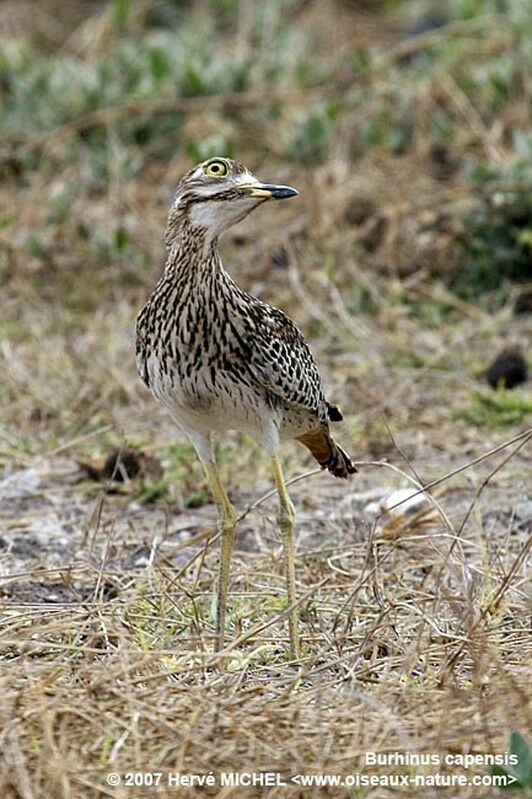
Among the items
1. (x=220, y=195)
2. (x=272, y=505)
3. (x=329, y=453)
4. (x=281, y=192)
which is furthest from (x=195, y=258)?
(x=272, y=505)

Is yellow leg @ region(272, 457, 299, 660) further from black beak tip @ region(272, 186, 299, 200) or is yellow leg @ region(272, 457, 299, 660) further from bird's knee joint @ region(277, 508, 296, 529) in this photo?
black beak tip @ region(272, 186, 299, 200)

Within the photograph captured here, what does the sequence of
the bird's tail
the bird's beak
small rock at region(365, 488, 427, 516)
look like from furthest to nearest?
small rock at region(365, 488, 427, 516), the bird's tail, the bird's beak

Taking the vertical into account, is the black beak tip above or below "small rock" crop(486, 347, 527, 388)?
below

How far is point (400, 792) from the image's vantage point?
332 centimetres

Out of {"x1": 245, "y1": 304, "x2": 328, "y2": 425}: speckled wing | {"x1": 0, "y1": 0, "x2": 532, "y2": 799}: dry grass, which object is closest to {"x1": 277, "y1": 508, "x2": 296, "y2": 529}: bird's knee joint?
{"x1": 0, "y1": 0, "x2": 532, "y2": 799}: dry grass

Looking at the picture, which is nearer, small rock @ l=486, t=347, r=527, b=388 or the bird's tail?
the bird's tail

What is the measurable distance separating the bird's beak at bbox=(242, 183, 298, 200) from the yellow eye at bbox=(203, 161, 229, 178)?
9 centimetres

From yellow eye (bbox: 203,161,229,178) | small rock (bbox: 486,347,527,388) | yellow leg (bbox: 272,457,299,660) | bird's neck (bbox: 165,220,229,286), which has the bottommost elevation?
yellow leg (bbox: 272,457,299,660)

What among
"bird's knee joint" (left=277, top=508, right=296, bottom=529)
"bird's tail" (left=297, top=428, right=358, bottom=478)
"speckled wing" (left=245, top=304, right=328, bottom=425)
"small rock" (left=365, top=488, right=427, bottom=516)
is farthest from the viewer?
"small rock" (left=365, top=488, right=427, bottom=516)

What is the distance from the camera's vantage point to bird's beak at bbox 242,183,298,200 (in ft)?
14.2

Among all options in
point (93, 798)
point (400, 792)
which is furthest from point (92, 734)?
point (400, 792)

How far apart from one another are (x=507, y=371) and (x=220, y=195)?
287 centimetres

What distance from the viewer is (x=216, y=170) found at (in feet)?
14.5

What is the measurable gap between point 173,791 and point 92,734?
0.98ft
